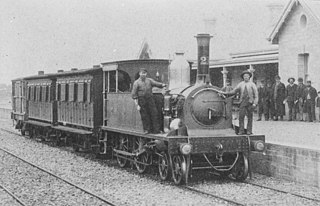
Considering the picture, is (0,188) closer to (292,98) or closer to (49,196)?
(49,196)

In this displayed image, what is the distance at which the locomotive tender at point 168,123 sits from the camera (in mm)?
10398

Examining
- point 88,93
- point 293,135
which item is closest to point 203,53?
point 293,135

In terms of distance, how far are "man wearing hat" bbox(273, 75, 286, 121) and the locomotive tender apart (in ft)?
23.9

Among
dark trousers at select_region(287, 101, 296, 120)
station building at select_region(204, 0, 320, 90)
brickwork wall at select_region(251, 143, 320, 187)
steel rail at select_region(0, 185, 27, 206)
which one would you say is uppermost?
station building at select_region(204, 0, 320, 90)

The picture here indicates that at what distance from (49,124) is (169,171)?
9.97 meters

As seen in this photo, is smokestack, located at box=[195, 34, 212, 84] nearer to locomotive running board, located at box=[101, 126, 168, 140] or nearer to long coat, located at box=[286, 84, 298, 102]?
locomotive running board, located at box=[101, 126, 168, 140]

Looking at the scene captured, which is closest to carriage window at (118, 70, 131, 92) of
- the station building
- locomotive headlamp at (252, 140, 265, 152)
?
locomotive headlamp at (252, 140, 265, 152)

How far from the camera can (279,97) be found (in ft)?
62.4

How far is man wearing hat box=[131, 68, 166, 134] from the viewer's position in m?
10.9

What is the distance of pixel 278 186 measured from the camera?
1019 centimetres

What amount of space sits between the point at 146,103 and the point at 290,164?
10.4 ft

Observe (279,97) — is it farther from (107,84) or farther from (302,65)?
(107,84)

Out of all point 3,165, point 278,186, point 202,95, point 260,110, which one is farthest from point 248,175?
point 260,110

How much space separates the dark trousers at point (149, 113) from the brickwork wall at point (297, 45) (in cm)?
1019
